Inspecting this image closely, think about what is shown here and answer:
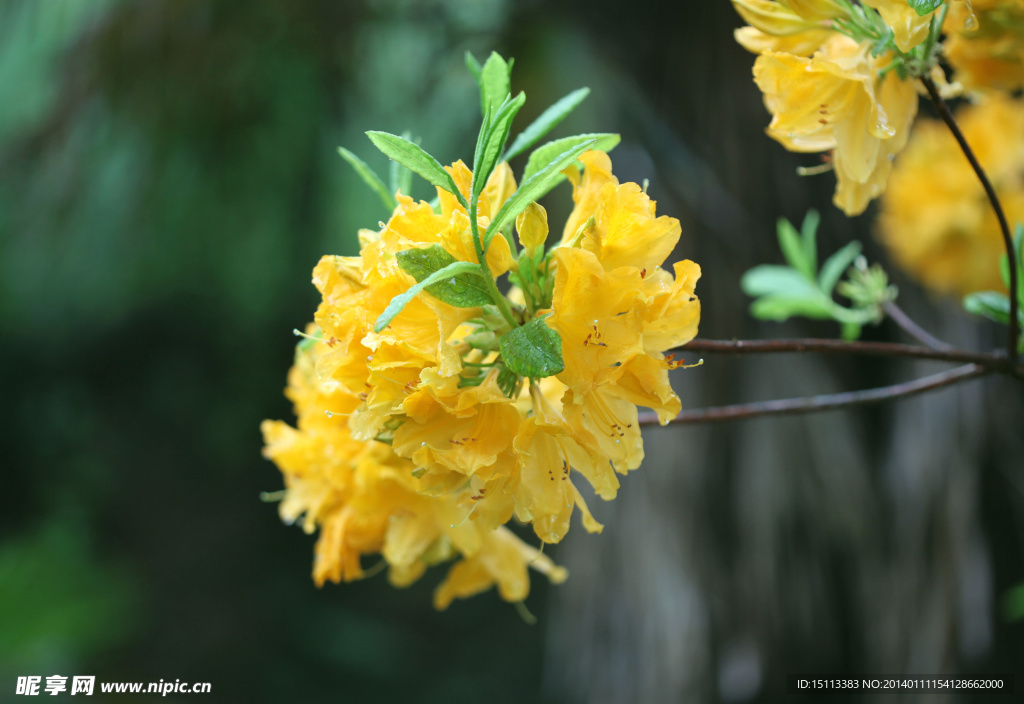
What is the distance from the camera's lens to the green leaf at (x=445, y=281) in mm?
278

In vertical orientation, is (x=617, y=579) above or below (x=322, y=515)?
below

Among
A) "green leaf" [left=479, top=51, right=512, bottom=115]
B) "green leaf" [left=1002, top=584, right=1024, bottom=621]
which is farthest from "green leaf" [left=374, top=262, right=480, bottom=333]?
"green leaf" [left=1002, top=584, right=1024, bottom=621]

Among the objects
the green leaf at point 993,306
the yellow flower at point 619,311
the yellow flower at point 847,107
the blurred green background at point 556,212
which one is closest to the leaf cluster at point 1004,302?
the green leaf at point 993,306

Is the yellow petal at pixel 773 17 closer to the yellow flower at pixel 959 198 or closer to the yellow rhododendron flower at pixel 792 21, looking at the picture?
the yellow rhododendron flower at pixel 792 21

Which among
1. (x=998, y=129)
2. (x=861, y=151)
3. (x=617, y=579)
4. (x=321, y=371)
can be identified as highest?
(x=998, y=129)

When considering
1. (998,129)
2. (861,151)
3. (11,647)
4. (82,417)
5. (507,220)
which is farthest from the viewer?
(82,417)

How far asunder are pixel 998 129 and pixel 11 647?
1999mm

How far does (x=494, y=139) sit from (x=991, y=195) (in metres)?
0.27

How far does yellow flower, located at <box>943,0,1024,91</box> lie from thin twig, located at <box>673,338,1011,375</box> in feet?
0.69

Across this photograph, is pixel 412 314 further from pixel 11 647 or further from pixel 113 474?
pixel 113 474

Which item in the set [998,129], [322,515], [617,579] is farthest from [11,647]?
[998,129]

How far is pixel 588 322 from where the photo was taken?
0.97 feet

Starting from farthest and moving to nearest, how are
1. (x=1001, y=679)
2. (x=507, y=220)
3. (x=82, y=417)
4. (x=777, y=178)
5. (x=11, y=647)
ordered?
(x=82, y=417) → (x=11, y=647) → (x=777, y=178) → (x=1001, y=679) → (x=507, y=220)

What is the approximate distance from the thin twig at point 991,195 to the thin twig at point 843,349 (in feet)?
0.06
